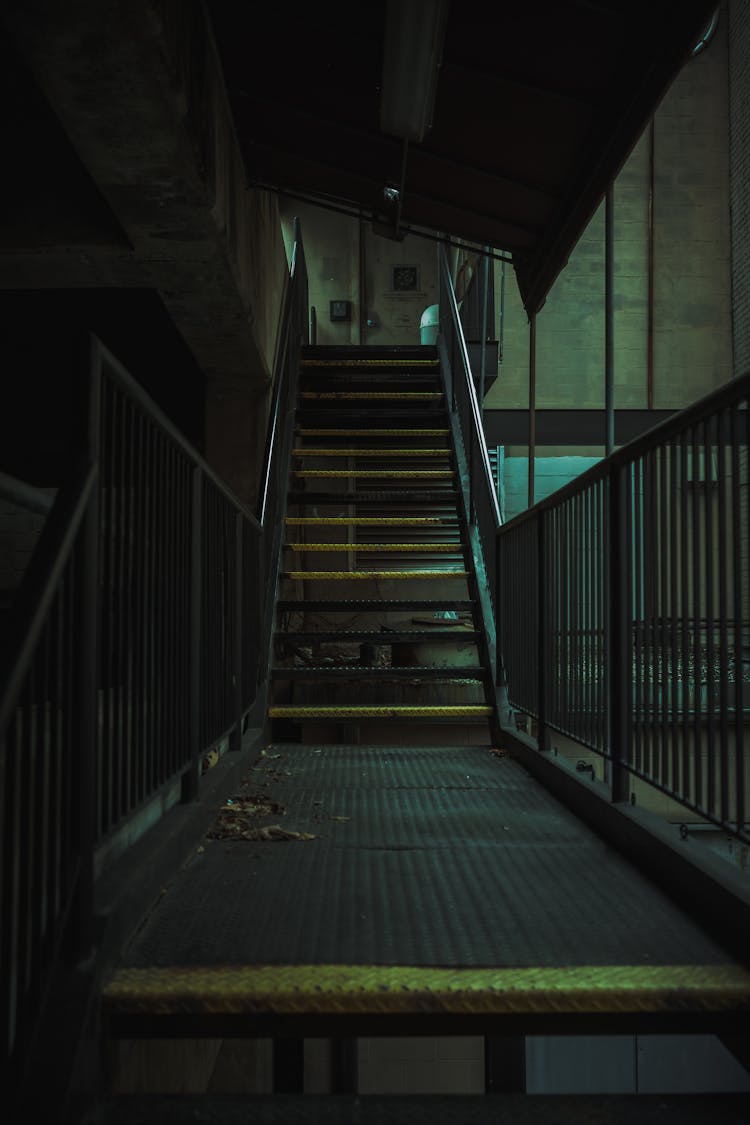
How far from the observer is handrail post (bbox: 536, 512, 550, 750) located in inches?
144

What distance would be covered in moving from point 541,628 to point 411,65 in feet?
8.18

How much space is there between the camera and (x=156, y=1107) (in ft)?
4.95

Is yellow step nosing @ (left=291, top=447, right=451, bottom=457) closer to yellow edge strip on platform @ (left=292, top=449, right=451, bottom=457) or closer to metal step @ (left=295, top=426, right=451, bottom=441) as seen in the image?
yellow edge strip on platform @ (left=292, top=449, right=451, bottom=457)

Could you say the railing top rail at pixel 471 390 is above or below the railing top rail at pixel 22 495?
above

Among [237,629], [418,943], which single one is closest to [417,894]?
[418,943]

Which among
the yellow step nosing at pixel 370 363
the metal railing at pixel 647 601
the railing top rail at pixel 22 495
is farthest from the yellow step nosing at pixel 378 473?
the railing top rail at pixel 22 495

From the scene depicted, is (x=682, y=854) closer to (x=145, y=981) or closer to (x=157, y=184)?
(x=145, y=981)

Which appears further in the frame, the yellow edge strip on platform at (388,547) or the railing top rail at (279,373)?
the yellow edge strip on platform at (388,547)

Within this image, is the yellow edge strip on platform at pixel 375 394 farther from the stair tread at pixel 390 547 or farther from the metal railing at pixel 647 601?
the metal railing at pixel 647 601

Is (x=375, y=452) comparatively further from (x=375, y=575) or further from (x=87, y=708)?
(x=87, y=708)

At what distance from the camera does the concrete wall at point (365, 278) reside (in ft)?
40.2

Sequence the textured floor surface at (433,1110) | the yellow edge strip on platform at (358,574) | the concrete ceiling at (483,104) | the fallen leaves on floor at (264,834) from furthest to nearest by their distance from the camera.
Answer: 1. the yellow edge strip on platform at (358,574)
2. the concrete ceiling at (483,104)
3. the fallen leaves on floor at (264,834)
4. the textured floor surface at (433,1110)

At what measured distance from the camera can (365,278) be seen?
12.3m

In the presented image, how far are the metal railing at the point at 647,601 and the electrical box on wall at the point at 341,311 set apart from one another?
8709 mm
